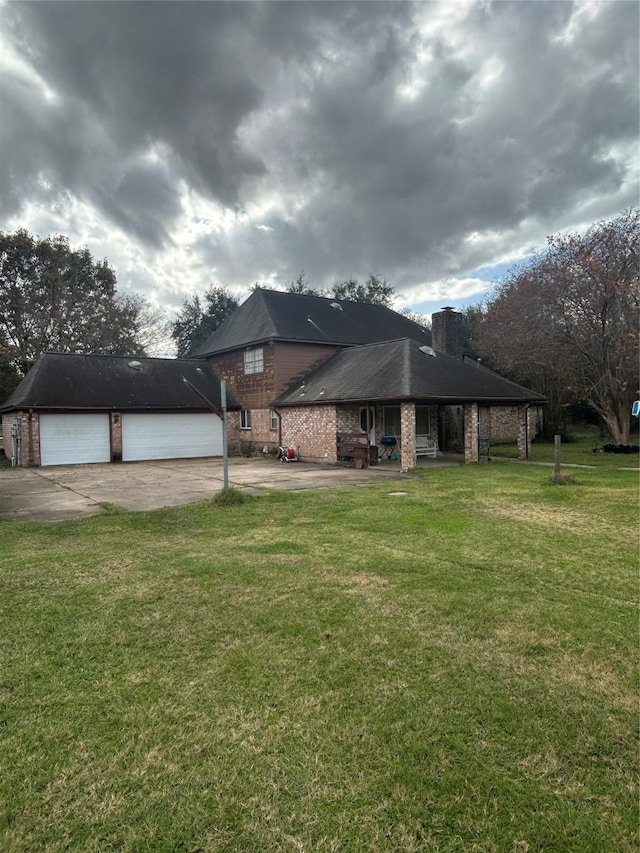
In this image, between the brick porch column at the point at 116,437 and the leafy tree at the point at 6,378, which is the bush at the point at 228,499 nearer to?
the brick porch column at the point at 116,437

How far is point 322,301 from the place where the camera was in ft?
87.0

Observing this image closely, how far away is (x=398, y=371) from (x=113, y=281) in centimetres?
2453

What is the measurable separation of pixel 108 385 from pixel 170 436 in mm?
3609

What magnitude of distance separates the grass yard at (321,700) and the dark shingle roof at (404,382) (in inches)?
385

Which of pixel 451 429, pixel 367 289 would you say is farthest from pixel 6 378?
pixel 367 289

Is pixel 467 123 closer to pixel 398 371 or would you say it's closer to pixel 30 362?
pixel 398 371

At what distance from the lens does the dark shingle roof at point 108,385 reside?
65.0 feet

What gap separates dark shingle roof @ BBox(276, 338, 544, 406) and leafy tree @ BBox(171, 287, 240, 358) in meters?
19.4

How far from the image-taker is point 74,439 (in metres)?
19.9

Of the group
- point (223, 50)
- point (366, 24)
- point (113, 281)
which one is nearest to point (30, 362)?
point (113, 281)

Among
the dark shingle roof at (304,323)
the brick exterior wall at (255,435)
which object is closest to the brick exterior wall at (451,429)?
the dark shingle roof at (304,323)

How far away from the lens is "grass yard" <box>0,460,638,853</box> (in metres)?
1.98

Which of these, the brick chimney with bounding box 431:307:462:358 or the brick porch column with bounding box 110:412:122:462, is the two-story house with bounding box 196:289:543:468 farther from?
the brick porch column with bounding box 110:412:122:462

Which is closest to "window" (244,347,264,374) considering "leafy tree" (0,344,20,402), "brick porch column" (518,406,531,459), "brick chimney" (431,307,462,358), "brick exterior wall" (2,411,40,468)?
"brick chimney" (431,307,462,358)
